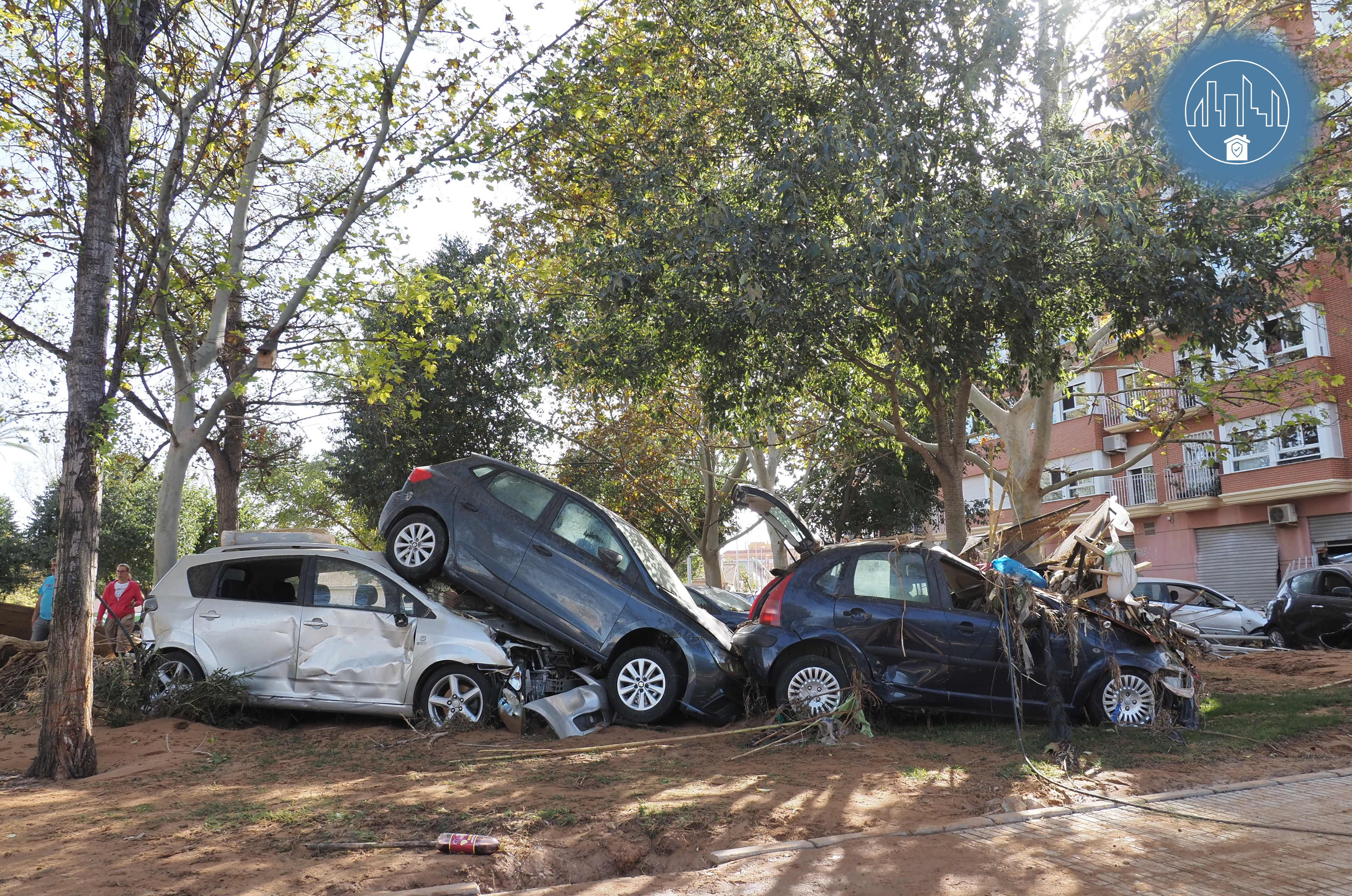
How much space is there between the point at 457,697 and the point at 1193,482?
2929 centimetres

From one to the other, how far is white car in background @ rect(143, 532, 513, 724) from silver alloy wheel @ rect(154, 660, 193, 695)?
10 mm

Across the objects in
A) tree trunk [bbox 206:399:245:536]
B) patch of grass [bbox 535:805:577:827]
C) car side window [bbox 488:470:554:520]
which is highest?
tree trunk [bbox 206:399:245:536]

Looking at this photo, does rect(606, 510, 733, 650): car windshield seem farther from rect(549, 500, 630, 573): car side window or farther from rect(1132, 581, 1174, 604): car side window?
rect(1132, 581, 1174, 604): car side window

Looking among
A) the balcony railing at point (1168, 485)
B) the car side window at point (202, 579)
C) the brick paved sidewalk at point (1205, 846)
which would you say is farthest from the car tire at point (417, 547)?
the balcony railing at point (1168, 485)

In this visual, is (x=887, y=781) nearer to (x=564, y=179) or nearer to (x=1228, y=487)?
(x=564, y=179)

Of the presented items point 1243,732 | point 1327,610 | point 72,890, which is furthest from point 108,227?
point 1327,610

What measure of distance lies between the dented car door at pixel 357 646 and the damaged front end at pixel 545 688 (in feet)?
2.66

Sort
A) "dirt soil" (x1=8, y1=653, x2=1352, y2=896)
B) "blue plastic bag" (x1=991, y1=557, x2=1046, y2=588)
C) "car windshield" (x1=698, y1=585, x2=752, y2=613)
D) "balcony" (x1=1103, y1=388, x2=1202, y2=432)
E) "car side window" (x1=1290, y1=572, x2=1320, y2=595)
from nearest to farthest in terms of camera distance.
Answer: "dirt soil" (x1=8, y1=653, x2=1352, y2=896) < "blue plastic bag" (x1=991, y1=557, x2=1046, y2=588) < "car windshield" (x1=698, y1=585, x2=752, y2=613) < "balcony" (x1=1103, y1=388, x2=1202, y2=432) < "car side window" (x1=1290, y1=572, x2=1320, y2=595)

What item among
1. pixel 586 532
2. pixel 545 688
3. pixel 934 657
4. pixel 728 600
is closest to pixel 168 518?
pixel 586 532

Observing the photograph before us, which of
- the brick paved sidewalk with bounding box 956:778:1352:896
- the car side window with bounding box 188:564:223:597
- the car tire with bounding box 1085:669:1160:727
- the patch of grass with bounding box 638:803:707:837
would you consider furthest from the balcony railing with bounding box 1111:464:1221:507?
the patch of grass with bounding box 638:803:707:837

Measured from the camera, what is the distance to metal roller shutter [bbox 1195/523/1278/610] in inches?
1105

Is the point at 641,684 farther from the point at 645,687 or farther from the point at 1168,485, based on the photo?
the point at 1168,485

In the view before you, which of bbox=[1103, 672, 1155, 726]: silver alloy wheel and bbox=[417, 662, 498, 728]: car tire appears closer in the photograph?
bbox=[1103, 672, 1155, 726]: silver alloy wheel

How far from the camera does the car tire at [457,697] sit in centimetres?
814
